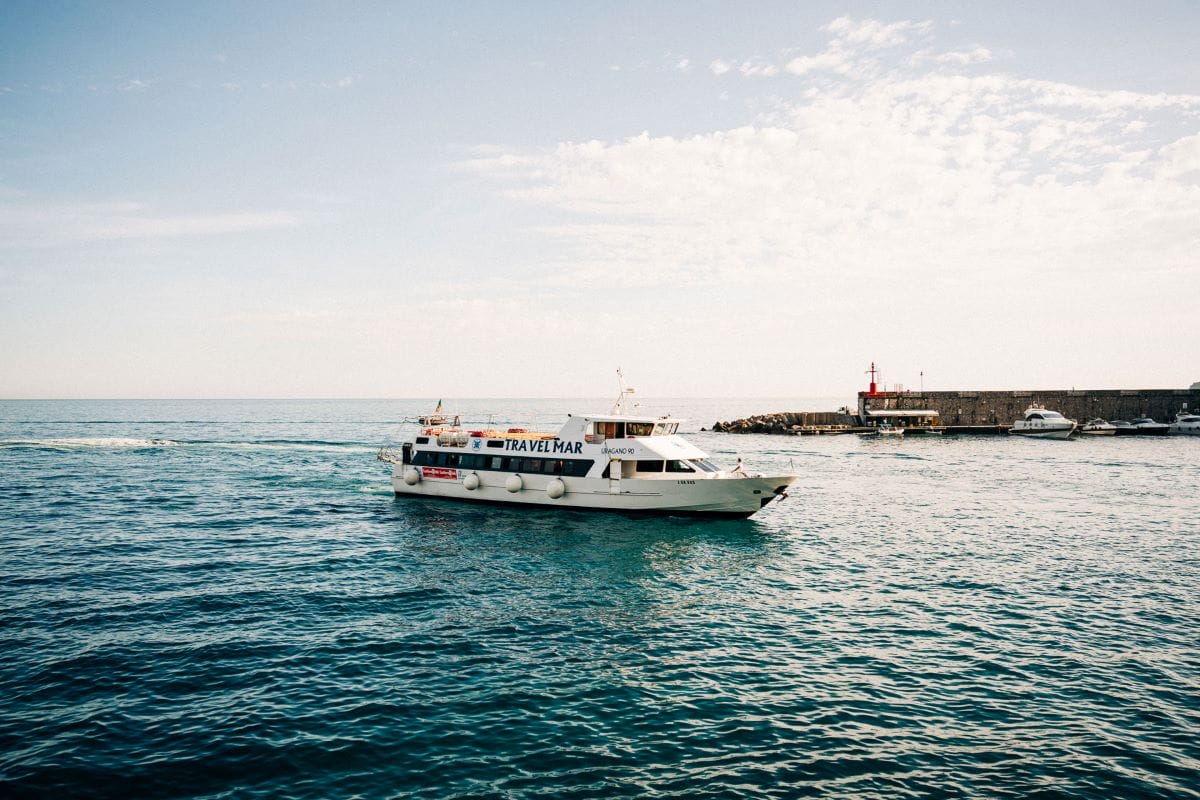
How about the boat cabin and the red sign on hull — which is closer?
the red sign on hull

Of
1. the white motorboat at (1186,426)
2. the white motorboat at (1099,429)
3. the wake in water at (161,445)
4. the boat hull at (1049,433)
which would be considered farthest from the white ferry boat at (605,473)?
the white motorboat at (1186,426)

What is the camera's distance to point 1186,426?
86500 millimetres

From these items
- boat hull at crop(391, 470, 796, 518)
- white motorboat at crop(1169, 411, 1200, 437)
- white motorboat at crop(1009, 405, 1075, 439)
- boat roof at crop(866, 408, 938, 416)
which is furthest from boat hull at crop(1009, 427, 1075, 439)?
boat hull at crop(391, 470, 796, 518)

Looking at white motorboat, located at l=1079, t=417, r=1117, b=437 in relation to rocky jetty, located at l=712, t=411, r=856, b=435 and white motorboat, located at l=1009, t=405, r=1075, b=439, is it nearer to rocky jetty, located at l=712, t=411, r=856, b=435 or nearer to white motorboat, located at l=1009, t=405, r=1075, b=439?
white motorboat, located at l=1009, t=405, r=1075, b=439

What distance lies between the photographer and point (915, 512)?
36.2 m

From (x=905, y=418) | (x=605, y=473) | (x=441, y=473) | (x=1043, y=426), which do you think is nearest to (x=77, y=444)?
(x=441, y=473)

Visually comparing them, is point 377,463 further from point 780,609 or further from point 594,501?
point 780,609

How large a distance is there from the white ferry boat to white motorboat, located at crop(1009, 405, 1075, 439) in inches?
2896

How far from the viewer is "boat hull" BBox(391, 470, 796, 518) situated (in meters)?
31.9

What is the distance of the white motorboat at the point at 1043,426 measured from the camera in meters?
85.2

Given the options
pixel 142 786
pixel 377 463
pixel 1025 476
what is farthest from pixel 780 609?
pixel 377 463

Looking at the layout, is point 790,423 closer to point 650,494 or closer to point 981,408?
point 981,408

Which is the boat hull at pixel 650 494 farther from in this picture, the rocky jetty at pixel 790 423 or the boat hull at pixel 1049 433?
the boat hull at pixel 1049 433

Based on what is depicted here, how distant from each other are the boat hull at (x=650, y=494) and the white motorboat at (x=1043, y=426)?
72.7 metres
